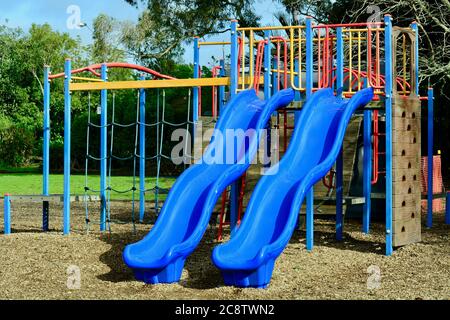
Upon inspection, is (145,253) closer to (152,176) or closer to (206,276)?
(206,276)

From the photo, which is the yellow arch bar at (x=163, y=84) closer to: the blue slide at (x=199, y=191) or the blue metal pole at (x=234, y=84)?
the blue metal pole at (x=234, y=84)

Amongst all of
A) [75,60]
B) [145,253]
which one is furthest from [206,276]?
[75,60]

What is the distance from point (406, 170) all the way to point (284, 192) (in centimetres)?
224

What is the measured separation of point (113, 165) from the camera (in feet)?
104

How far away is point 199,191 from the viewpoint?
7.97 metres

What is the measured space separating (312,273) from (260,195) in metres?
0.94

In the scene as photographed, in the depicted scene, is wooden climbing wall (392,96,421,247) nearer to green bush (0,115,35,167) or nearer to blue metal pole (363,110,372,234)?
blue metal pole (363,110,372,234)

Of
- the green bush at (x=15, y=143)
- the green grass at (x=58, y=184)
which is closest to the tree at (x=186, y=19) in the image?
the green grass at (x=58, y=184)

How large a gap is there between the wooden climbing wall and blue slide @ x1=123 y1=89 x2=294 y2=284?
51.9 inches

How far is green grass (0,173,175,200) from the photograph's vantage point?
71.1 feet

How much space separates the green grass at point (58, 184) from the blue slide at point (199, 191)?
430 inches

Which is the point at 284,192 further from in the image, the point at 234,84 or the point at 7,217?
the point at 7,217

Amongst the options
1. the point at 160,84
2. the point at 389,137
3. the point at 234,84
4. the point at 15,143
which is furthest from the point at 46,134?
the point at 15,143
